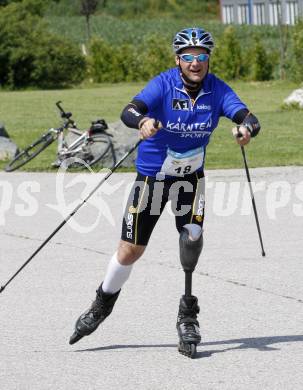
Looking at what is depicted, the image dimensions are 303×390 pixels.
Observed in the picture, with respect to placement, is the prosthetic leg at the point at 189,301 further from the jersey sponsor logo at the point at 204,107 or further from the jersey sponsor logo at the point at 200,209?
the jersey sponsor logo at the point at 204,107

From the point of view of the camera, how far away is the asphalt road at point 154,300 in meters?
6.37

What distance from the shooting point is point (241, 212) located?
503 inches

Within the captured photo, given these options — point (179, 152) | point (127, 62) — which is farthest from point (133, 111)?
point (127, 62)

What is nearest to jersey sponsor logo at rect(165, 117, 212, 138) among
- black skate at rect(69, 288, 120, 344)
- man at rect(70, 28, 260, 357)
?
man at rect(70, 28, 260, 357)

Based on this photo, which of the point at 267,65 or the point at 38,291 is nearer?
the point at 38,291

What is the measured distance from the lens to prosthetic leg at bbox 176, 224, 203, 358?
22.0 ft

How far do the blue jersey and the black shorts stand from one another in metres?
0.11

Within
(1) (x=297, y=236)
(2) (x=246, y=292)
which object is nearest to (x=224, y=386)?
(2) (x=246, y=292)

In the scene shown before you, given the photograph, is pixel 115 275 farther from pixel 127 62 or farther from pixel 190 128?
pixel 127 62

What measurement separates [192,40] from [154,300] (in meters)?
2.35

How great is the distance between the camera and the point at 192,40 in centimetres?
677

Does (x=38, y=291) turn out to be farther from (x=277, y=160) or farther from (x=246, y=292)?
(x=277, y=160)

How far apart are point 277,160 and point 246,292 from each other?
879 centimetres

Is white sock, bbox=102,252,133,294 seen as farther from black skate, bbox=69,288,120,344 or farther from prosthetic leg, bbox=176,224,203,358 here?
prosthetic leg, bbox=176,224,203,358
